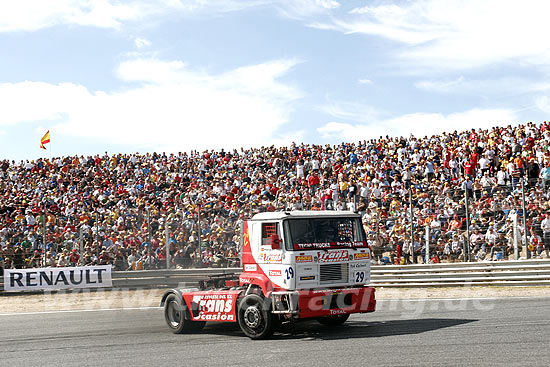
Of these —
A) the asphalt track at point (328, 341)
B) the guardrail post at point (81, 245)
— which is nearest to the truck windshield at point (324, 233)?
the asphalt track at point (328, 341)

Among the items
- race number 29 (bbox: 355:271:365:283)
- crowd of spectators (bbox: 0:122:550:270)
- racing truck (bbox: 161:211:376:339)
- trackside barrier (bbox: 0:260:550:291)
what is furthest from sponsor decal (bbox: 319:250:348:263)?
crowd of spectators (bbox: 0:122:550:270)

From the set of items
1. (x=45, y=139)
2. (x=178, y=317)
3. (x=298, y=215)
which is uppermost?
(x=45, y=139)

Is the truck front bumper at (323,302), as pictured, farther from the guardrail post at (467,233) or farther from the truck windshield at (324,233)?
the guardrail post at (467,233)

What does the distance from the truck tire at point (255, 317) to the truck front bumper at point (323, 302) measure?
0.57 feet

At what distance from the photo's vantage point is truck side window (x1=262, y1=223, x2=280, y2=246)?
1062cm

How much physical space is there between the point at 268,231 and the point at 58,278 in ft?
37.0

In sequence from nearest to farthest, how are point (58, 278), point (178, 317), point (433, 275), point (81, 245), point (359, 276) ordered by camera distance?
point (359, 276), point (178, 317), point (433, 275), point (58, 278), point (81, 245)

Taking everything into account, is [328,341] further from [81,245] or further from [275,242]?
[81,245]

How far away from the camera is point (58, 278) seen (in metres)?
19.8

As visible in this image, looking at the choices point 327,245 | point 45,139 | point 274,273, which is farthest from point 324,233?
point 45,139

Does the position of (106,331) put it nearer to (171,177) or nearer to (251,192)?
(251,192)

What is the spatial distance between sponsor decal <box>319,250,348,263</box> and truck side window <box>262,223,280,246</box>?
0.84m

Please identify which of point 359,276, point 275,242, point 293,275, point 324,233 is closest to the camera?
point 293,275

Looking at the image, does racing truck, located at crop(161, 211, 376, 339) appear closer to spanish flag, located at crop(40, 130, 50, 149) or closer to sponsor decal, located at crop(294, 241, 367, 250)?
sponsor decal, located at crop(294, 241, 367, 250)
